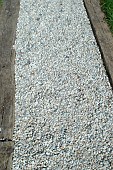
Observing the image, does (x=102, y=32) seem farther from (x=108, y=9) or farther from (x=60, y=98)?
(x=60, y=98)

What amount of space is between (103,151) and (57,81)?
1.14 m

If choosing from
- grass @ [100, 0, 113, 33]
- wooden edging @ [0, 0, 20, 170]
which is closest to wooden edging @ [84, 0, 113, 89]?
grass @ [100, 0, 113, 33]

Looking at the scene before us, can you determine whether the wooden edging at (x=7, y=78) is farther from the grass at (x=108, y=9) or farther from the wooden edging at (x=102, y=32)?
the grass at (x=108, y=9)

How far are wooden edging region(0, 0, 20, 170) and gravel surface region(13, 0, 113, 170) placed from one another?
0.22 ft

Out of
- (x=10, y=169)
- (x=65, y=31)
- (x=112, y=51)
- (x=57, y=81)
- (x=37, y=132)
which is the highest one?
(x=65, y=31)

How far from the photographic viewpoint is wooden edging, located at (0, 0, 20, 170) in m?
2.78

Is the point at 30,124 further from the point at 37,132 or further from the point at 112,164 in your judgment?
the point at 112,164

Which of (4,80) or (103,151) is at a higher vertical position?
(4,80)

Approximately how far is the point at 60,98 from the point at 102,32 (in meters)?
1.60

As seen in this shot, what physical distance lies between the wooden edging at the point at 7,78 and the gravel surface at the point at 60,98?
66 millimetres

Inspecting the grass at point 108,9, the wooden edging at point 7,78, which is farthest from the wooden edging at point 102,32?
the wooden edging at point 7,78

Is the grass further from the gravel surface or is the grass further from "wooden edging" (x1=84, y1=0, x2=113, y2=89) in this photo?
the gravel surface

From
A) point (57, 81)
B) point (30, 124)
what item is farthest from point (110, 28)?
point (30, 124)

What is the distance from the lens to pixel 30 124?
3006 millimetres
